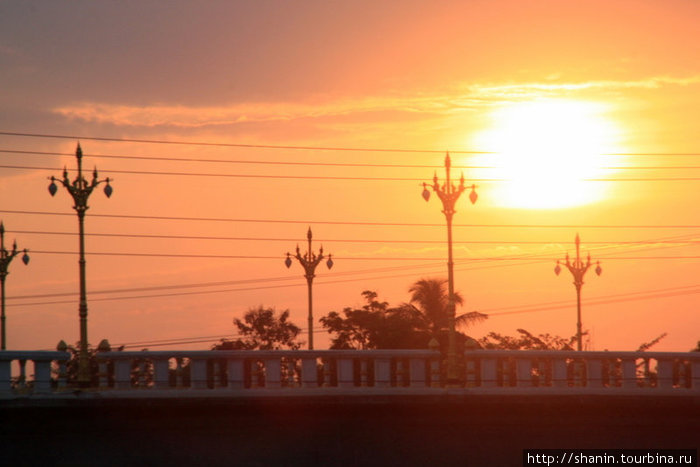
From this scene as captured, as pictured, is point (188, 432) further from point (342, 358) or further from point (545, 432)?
point (545, 432)

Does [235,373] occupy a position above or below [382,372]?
above

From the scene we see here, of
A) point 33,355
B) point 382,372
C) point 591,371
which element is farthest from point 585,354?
point 33,355

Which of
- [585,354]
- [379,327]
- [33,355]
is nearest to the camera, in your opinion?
[33,355]

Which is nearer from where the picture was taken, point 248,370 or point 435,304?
point 248,370

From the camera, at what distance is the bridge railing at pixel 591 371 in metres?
36.8

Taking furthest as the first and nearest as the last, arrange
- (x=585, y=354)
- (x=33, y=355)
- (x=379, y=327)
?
(x=379, y=327) < (x=585, y=354) < (x=33, y=355)

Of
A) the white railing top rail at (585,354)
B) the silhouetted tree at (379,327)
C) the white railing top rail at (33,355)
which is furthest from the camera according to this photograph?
the silhouetted tree at (379,327)

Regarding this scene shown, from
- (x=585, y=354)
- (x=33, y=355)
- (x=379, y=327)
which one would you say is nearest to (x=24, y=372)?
(x=33, y=355)

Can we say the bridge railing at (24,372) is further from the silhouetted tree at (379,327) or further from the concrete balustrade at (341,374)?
the silhouetted tree at (379,327)

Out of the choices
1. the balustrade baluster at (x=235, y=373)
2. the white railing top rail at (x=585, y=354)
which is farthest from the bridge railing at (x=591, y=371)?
the balustrade baluster at (x=235, y=373)

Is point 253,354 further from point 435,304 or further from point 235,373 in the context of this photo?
point 435,304

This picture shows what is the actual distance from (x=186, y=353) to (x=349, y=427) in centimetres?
534

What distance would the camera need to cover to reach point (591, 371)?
3738 centimetres

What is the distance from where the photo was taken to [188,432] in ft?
109
